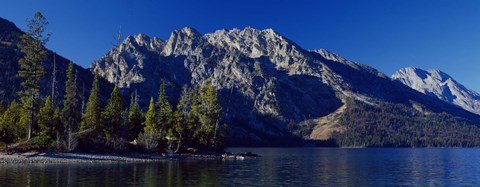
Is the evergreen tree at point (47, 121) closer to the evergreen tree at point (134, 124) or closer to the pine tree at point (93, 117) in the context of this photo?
the pine tree at point (93, 117)

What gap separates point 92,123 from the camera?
113125 millimetres

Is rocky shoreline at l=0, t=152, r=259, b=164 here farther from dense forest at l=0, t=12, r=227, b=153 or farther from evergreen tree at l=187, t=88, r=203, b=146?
evergreen tree at l=187, t=88, r=203, b=146

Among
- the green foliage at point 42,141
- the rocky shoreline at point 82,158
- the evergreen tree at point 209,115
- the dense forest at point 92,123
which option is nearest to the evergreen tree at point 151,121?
the dense forest at point 92,123

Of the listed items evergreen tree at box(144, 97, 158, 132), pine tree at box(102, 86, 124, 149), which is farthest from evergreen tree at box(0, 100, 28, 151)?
evergreen tree at box(144, 97, 158, 132)

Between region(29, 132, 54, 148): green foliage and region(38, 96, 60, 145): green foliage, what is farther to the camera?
region(38, 96, 60, 145): green foliage

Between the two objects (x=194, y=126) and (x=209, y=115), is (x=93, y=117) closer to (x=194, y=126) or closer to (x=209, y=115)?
(x=194, y=126)

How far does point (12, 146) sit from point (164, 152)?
4047 centimetres

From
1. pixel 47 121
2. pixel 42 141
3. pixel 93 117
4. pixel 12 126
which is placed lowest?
pixel 42 141

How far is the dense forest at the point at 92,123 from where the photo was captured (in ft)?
314

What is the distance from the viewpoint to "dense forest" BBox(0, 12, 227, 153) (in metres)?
95.8

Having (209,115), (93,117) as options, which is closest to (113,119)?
(93,117)

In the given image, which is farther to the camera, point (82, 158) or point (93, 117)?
point (93, 117)

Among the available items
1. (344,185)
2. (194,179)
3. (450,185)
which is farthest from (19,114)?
(450,185)

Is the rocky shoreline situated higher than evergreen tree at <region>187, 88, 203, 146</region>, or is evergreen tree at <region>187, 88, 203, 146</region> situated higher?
evergreen tree at <region>187, 88, 203, 146</region>
